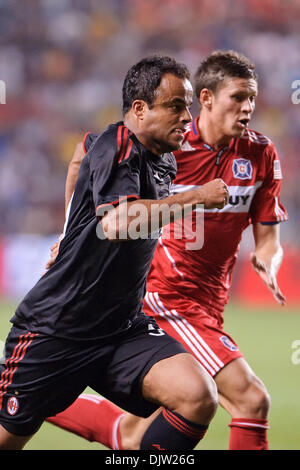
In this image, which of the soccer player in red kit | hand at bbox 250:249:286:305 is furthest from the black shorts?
hand at bbox 250:249:286:305

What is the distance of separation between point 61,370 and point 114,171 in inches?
39.2

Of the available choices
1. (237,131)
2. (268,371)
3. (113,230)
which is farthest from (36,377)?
(268,371)

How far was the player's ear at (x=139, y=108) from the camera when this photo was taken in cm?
332

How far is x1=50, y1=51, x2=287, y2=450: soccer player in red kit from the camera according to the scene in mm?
4273

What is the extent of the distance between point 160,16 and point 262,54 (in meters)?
2.56

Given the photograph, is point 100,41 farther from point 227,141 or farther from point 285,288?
point 227,141

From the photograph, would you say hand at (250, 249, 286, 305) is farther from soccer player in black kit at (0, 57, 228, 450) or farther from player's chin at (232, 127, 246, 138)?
soccer player in black kit at (0, 57, 228, 450)

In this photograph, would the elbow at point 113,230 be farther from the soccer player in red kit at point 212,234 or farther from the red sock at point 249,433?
the red sock at point 249,433

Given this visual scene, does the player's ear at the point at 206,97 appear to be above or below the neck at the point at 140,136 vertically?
above

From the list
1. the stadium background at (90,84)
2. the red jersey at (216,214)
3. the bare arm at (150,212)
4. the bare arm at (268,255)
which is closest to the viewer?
the bare arm at (150,212)

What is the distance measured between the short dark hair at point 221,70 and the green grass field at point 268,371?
2.31 metres

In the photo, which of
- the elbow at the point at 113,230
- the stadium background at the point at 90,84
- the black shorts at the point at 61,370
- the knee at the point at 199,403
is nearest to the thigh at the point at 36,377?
the black shorts at the point at 61,370

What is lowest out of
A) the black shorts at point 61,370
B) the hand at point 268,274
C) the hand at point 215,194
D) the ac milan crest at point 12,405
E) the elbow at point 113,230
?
the ac milan crest at point 12,405

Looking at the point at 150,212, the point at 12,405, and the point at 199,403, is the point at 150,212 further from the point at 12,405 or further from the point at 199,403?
the point at 12,405
